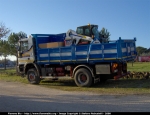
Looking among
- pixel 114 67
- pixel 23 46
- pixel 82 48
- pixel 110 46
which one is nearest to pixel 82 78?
pixel 82 48

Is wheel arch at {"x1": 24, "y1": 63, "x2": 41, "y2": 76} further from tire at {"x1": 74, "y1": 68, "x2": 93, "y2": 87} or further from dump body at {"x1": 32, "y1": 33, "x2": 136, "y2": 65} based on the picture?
tire at {"x1": 74, "y1": 68, "x2": 93, "y2": 87}

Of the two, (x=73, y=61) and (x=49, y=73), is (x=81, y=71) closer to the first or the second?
(x=73, y=61)

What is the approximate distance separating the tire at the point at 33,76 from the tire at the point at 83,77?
3.22 meters

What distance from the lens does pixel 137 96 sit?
8.65 meters

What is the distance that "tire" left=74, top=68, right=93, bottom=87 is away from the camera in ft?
37.4

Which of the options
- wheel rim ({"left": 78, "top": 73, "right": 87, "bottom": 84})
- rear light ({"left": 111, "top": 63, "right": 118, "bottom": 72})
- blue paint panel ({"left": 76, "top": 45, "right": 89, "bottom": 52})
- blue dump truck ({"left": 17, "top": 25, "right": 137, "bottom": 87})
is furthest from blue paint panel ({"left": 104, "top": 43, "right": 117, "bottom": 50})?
wheel rim ({"left": 78, "top": 73, "right": 87, "bottom": 84})

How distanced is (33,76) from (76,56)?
12.6ft

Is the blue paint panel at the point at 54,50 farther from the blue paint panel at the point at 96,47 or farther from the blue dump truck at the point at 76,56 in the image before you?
the blue paint panel at the point at 96,47

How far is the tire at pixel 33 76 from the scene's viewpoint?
13648 millimetres

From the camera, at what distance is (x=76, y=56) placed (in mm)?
11797

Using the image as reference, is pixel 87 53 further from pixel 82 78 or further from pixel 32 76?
pixel 32 76

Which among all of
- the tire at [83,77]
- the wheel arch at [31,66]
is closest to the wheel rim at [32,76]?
the wheel arch at [31,66]

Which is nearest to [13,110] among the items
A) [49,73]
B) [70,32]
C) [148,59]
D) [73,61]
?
[73,61]

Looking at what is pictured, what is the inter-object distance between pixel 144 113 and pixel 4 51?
31.6m
